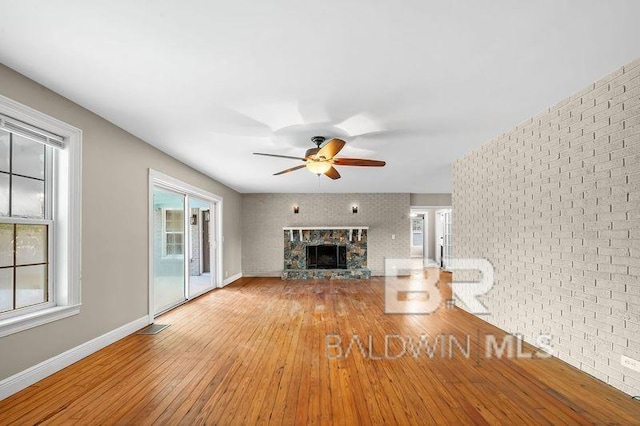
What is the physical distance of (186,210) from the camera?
5.39 m

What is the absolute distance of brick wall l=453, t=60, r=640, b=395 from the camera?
2.27 meters

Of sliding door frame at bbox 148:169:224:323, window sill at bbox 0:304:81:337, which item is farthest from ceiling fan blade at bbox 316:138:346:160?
window sill at bbox 0:304:81:337

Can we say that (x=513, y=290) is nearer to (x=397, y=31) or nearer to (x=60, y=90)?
Result: (x=397, y=31)

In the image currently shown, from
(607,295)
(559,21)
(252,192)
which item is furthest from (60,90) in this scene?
(252,192)

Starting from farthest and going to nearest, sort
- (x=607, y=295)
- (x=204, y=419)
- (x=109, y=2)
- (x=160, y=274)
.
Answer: (x=160, y=274) → (x=607, y=295) → (x=204, y=419) → (x=109, y=2)

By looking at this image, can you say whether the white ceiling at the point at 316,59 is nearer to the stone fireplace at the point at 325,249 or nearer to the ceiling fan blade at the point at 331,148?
the ceiling fan blade at the point at 331,148

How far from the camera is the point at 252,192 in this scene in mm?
8516

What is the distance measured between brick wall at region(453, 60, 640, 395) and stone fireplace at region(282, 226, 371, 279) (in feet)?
15.4

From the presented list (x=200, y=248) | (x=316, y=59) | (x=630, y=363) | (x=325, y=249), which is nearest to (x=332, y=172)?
(x=316, y=59)

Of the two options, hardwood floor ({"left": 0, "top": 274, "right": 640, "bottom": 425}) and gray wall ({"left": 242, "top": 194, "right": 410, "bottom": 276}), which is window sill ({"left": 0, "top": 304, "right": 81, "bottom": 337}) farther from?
gray wall ({"left": 242, "top": 194, "right": 410, "bottom": 276})

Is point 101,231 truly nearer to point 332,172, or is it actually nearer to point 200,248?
point 332,172

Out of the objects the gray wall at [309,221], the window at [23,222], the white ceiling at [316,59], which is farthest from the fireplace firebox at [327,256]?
the window at [23,222]

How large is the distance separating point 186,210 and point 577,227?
213 inches

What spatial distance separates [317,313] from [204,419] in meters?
2.76
